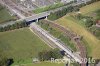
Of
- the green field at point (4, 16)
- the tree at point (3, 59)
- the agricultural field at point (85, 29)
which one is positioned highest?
the green field at point (4, 16)

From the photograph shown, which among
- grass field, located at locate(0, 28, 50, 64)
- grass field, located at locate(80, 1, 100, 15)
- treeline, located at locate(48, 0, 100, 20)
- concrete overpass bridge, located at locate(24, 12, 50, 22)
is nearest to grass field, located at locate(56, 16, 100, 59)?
treeline, located at locate(48, 0, 100, 20)

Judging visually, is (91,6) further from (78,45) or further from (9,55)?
(9,55)

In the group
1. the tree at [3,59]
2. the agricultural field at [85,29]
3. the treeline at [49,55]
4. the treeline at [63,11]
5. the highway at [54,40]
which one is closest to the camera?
the tree at [3,59]

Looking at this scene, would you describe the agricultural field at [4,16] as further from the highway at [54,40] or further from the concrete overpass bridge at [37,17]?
the highway at [54,40]

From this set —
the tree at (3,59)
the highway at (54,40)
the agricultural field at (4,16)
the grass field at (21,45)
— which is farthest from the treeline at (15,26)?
the tree at (3,59)

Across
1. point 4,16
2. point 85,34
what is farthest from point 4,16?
point 85,34

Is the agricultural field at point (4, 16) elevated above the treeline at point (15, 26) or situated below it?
above

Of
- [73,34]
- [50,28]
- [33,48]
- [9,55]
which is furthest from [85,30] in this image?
[9,55]
